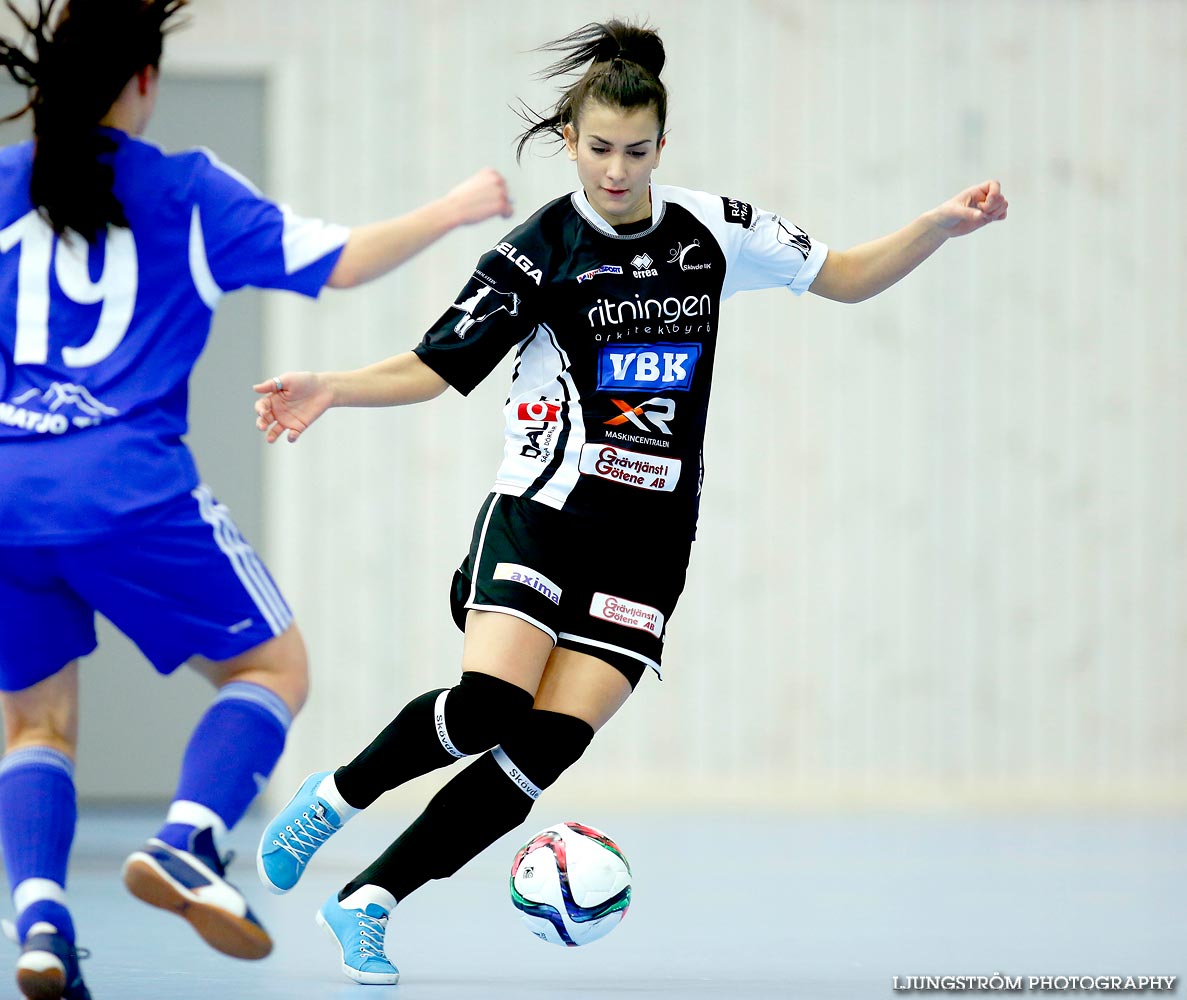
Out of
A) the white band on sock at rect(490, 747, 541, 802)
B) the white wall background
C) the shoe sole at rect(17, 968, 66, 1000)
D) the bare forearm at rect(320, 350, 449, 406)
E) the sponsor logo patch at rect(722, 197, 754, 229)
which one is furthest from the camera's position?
the white wall background

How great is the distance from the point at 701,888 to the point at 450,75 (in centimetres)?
418

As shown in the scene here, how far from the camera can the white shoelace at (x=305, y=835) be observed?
3150 mm

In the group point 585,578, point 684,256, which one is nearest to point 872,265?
point 684,256

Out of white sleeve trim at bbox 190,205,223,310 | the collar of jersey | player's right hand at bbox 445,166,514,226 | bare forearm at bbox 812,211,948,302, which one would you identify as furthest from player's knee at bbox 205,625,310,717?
bare forearm at bbox 812,211,948,302

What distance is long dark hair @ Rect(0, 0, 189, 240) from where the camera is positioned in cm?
259

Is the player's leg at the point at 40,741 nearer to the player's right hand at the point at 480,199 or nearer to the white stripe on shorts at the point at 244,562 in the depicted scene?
the white stripe on shorts at the point at 244,562

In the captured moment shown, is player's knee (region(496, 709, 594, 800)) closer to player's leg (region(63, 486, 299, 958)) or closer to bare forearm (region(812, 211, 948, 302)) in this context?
player's leg (region(63, 486, 299, 958))

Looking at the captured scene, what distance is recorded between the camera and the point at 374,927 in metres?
3.13

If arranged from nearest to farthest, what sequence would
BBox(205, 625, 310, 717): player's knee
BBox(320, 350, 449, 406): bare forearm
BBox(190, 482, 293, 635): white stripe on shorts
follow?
BBox(190, 482, 293, 635): white stripe on shorts < BBox(205, 625, 310, 717): player's knee < BBox(320, 350, 449, 406): bare forearm

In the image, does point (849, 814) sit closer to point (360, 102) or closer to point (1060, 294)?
point (1060, 294)

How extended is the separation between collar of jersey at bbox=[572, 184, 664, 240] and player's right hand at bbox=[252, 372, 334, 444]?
0.76m

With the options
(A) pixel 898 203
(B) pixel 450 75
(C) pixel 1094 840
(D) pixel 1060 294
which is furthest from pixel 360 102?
(C) pixel 1094 840

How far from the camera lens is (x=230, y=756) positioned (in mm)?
2662

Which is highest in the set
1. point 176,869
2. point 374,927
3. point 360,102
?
point 360,102
